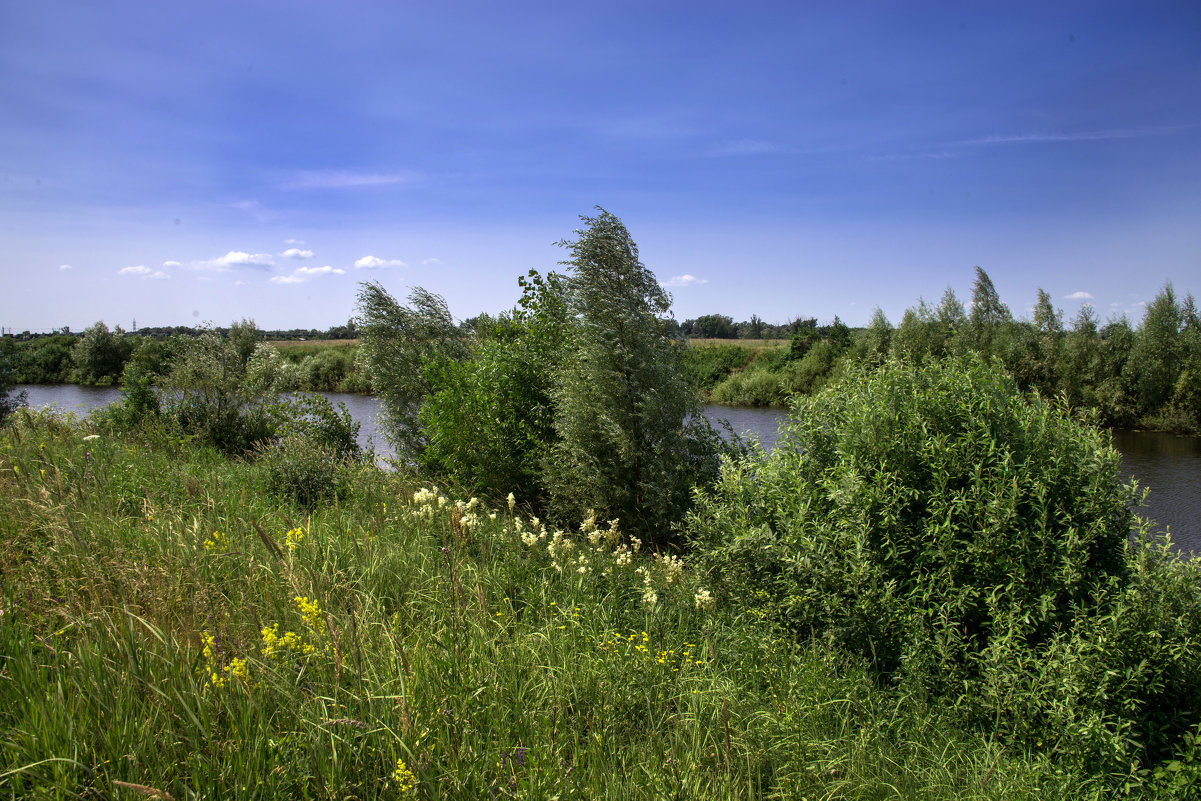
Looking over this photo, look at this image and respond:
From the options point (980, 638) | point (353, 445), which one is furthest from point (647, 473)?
point (353, 445)

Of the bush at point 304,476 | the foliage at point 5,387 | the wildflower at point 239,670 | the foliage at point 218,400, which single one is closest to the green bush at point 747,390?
the foliage at point 218,400

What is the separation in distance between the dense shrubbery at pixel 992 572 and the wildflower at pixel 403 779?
120 inches

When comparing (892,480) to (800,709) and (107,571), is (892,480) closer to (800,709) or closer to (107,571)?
(800,709)

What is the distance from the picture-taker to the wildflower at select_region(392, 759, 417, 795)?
202cm

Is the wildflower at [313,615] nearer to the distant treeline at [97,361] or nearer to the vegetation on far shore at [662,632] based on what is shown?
the vegetation on far shore at [662,632]

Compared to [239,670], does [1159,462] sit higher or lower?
lower

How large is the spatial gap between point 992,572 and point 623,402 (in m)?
4.95

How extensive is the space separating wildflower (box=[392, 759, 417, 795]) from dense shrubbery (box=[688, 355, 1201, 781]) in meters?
3.04

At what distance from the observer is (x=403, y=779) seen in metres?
2.06

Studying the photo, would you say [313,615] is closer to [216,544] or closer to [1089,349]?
[216,544]

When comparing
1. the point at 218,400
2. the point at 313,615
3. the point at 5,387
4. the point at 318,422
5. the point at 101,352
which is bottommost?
the point at 313,615

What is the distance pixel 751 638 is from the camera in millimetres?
4238

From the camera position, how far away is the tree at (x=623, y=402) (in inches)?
321

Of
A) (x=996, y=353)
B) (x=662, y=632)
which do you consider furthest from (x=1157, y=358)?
(x=662, y=632)
